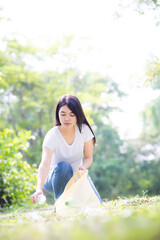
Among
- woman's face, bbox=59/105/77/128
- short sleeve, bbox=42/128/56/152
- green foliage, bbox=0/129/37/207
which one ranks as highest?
woman's face, bbox=59/105/77/128

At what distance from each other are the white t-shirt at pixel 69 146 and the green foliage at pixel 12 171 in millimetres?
1559

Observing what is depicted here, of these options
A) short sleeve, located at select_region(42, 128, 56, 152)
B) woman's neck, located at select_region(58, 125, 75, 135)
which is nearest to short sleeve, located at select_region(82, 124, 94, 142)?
woman's neck, located at select_region(58, 125, 75, 135)

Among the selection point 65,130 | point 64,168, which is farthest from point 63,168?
point 65,130

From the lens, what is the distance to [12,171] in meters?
4.43

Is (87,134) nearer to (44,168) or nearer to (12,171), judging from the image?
(44,168)

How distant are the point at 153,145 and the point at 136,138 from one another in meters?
0.99

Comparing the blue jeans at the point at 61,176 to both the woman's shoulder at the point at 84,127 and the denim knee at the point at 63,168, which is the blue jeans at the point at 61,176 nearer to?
the denim knee at the point at 63,168

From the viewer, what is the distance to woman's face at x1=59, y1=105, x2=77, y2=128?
2.75 metres

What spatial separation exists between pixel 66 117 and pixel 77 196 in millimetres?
726

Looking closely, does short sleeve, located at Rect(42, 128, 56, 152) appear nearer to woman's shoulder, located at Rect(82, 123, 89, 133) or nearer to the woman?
the woman

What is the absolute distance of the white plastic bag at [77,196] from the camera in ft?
7.74

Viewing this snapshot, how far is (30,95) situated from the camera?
13.2m

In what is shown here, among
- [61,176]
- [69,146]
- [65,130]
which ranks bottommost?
[61,176]

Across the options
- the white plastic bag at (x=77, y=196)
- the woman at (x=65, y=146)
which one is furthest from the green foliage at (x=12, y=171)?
the white plastic bag at (x=77, y=196)
